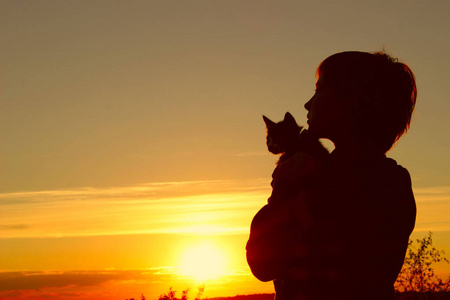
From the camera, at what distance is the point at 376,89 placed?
8.32 ft

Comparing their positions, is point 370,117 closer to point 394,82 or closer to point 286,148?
point 394,82

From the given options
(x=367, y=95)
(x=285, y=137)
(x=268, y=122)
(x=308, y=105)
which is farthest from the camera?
(x=268, y=122)

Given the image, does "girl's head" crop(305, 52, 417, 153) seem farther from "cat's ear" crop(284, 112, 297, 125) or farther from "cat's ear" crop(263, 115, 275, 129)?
"cat's ear" crop(263, 115, 275, 129)

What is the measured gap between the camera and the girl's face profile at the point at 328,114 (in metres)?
2.53

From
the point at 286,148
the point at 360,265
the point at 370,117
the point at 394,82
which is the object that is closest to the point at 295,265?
the point at 360,265

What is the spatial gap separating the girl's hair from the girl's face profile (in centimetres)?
4

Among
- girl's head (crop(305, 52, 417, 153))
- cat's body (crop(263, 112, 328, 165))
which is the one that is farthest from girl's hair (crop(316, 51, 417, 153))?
cat's body (crop(263, 112, 328, 165))

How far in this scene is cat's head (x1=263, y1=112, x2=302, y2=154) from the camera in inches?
133

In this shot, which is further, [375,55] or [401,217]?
[375,55]

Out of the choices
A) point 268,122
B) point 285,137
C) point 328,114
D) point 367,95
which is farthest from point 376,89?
point 268,122

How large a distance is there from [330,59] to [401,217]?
31.4 inches

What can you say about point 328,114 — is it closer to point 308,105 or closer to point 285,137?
point 308,105

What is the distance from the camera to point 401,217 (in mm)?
2377

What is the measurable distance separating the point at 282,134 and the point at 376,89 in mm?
998
